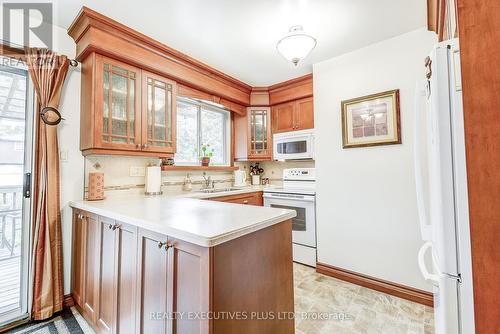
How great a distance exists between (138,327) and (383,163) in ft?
7.85

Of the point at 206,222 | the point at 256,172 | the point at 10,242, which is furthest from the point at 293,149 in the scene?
the point at 10,242

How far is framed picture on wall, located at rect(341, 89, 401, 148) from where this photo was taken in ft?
7.09

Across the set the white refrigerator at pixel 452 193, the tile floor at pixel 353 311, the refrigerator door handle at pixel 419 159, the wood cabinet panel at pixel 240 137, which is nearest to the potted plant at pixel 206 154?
the wood cabinet panel at pixel 240 137

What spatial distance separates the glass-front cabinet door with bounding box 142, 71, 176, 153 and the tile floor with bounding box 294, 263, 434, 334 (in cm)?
207

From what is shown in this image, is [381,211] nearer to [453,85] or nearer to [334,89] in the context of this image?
[334,89]

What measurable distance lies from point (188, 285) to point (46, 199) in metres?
1.65

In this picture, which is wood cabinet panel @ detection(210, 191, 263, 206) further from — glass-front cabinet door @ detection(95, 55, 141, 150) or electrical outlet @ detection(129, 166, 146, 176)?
glass-front cabinet door @ detection(95, 55, 141, 150)

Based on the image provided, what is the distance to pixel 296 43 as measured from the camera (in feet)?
5.92

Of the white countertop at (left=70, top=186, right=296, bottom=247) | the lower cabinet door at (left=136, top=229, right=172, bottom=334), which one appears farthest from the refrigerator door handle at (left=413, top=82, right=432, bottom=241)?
the lower cabinet door at (left=136, top=229, right=172, bottom=334)

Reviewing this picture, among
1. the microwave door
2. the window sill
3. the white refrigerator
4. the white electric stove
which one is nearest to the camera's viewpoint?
the white refrigerator

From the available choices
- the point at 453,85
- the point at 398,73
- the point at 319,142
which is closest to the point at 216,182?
the point at 319,142

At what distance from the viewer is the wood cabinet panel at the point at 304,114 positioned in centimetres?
314

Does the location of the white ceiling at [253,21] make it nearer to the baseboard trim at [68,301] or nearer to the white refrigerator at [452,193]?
the white refrigerator at [452,193]

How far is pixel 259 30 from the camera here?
2.06 metres
